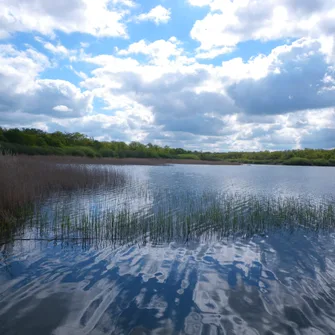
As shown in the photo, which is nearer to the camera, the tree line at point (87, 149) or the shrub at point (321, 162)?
the tree line at point (87, 149)

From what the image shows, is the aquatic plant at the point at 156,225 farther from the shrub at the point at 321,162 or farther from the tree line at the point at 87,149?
the shrub at the point at 321,162

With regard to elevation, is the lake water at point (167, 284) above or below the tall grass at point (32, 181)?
below

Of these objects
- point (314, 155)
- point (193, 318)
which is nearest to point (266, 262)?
point (193, 318)

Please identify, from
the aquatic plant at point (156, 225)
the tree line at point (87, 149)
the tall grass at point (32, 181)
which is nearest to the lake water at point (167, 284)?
the aquatic plant at point (156, 225)

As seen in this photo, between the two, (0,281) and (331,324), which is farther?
(0,281)

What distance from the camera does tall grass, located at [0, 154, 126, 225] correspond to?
29.8 feet

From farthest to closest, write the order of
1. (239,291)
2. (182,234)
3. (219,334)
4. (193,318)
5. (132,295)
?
(182,234), (239,291), (132,295), (193,318), (219,334)

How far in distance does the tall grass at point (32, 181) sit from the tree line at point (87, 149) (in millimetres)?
2053

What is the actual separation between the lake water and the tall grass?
148 centimetres

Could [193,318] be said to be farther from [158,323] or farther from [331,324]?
[331,324]

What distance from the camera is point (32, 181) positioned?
43.3 ft

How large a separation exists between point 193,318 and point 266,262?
10.1 ft

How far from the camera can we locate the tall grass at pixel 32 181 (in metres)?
9.09

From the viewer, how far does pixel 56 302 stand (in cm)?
455
